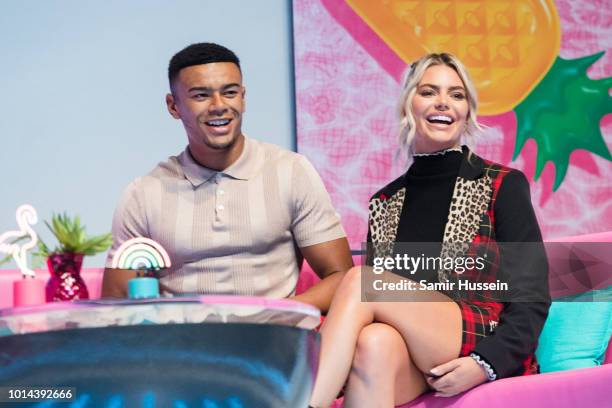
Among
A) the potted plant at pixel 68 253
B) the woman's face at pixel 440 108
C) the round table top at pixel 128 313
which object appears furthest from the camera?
the woman's face at pixel 440 108

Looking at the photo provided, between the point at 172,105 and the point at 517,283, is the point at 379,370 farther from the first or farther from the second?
the point at 172,105

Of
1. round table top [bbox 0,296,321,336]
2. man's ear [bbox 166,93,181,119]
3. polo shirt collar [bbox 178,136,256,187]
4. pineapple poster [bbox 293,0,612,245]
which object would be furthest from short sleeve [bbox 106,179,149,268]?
round table top [bbox 0,296,321,336]

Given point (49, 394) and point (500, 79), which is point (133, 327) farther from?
point (500, 79)

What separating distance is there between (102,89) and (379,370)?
1740 mm

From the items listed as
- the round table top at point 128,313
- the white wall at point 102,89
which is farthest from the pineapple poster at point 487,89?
the round table top at point 128,313

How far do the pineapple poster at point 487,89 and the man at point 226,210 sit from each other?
706 millimetres

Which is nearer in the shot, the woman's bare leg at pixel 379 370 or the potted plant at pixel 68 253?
the potted plant at pixel 68 253

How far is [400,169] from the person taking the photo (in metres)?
3.36

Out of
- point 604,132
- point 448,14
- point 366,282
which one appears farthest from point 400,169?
point 366,282

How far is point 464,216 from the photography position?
2.28m

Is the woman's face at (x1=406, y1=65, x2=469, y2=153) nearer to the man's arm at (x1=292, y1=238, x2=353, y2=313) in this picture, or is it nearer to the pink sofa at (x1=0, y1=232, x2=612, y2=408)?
the man's arm at (x1=292, y1=238, x2=353, y2=313)

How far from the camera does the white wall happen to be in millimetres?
3166

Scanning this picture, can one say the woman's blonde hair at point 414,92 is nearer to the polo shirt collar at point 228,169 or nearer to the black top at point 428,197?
the black top at point 428,197

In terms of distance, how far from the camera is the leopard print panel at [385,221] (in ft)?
7.93
